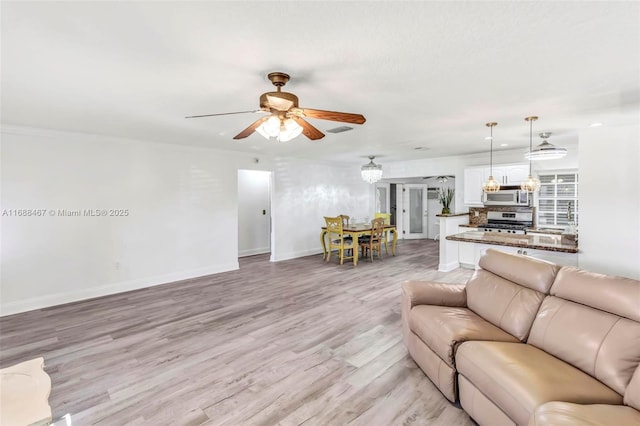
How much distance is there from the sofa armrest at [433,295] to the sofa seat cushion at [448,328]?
0.24 feet

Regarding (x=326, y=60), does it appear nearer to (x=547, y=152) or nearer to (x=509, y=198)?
(x=547, y=152)

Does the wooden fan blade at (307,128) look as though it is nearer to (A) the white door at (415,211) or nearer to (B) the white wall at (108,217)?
(B) the white wall at (108,217)

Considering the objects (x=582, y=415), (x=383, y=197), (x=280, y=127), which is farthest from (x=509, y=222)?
(x=280, y=127)

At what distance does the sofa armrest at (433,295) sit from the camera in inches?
107

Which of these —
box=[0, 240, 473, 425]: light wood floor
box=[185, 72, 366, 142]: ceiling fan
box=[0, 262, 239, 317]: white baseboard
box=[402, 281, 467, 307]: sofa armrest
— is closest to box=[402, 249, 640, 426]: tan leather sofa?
box=[402, 281, 467, 307]: sofa armrest

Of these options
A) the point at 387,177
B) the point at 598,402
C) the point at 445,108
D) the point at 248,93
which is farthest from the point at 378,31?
the point at 387,177

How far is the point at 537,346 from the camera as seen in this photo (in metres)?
2.01

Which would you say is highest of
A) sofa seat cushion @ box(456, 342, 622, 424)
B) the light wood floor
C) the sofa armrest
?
the sofa armrest

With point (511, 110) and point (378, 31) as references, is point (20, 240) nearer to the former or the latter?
point (378, 31)

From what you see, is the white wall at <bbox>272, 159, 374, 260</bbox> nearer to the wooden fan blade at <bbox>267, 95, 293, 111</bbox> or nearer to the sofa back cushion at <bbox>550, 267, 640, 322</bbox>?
the wooden fan blade at <bbox>267, 95, 293, 111</bbox>

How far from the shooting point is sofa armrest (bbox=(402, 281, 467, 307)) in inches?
107

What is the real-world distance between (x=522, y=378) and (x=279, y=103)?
7.26ft

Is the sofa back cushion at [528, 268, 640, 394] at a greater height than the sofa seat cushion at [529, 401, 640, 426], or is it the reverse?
the sofa back cushion at [528, 268, 640, 394]

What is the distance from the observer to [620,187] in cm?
319
